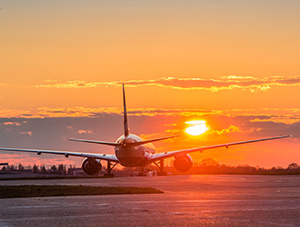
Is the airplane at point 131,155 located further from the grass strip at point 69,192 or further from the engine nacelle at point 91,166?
the grass strip at point 69,192

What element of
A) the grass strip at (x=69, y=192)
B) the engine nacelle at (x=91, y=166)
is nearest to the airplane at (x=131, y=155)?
the engine nacelle at (x=91, y=166)

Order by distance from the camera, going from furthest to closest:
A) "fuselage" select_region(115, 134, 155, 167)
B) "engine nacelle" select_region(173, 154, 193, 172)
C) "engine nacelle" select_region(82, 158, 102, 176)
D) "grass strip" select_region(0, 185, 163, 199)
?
"engine nacelle" select_region(82, 158, 102, 176)
"engine nacelle" select_region(173, 154, 193, 172)
"fuselage" select_region(115, 134, 155, 167)
"grass strip" select_region(0, 185, 163, 199)

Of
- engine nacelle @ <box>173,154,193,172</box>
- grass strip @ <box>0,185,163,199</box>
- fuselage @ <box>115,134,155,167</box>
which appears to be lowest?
grass strip @ <box>0,185,163,199</box>

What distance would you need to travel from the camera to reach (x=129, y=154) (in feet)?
210

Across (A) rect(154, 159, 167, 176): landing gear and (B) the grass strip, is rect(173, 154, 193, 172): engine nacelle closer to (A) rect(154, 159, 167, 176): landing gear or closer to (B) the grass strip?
(A) rect(154, 159, 167, 176): landing gear

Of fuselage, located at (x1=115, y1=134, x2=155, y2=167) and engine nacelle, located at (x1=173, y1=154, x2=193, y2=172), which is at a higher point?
fuselage, located at (x1=115, y1=134, x2=155, y2=167)

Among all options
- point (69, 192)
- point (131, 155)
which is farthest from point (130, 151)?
point (69, 192)

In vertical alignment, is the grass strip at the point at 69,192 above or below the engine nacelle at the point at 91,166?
below

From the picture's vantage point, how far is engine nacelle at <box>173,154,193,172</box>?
6719cm

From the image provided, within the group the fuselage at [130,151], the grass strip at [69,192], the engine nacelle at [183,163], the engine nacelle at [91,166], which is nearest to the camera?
the grass strip at [69,192]

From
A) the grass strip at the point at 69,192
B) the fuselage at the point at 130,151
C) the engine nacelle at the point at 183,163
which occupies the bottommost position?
the grass strip at the point at 69,192

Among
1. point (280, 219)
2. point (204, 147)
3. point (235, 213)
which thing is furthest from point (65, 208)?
point (204, 147)

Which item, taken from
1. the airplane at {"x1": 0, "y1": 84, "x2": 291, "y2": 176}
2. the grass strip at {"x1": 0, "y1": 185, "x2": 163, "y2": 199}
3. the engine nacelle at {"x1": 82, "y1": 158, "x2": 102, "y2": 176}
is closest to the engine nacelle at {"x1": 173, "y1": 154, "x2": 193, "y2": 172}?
the airplane at {"x1": 0, "y1": 84, "x2": 291, "y2": 176}

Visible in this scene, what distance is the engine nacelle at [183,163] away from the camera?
67.2 metres
